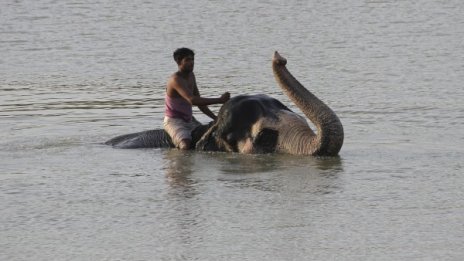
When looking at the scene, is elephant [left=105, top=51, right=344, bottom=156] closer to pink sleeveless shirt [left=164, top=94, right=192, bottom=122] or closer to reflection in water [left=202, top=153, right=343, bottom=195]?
reflection in water [left=202, top=153, right=343, bottom=195]

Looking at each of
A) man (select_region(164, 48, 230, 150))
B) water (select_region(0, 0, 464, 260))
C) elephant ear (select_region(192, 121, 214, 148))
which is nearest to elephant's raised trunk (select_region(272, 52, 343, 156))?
water (select_region(0, 0, 464, 260))

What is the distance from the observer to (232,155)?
12.7 metres

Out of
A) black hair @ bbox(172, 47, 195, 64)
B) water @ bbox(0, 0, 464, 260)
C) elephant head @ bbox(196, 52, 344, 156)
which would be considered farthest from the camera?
black hair @ bbox(172, 47, 195, 64)

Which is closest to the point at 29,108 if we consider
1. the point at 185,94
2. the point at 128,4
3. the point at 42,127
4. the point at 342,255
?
the point at 42,127

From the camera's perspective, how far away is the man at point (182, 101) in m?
13.1

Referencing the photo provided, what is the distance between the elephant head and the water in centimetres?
18

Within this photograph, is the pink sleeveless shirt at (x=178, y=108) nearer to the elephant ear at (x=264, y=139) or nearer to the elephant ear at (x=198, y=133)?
the elephant ear at (x=198, y=133)

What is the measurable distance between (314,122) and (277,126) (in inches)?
17.8

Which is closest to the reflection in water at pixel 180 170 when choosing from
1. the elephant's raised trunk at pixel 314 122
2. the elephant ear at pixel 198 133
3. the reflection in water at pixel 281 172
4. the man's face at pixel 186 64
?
the elephant ear at pixel 198 133

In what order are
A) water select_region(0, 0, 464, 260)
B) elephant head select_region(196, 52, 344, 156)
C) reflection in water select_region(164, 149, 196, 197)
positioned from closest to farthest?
water select_region(0, 0, 464, 260), reflection in water select_region(164, 149, 196, 197), elephant head select_region(196, 52, 344, 156)

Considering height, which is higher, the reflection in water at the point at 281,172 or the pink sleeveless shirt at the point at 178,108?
the pink sleeveless shirt at the point at 178,108

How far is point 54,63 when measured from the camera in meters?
20.4

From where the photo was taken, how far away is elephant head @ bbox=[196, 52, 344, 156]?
12.2 metres

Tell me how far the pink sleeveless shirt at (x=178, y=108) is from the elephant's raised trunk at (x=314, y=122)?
1381 millimetres
